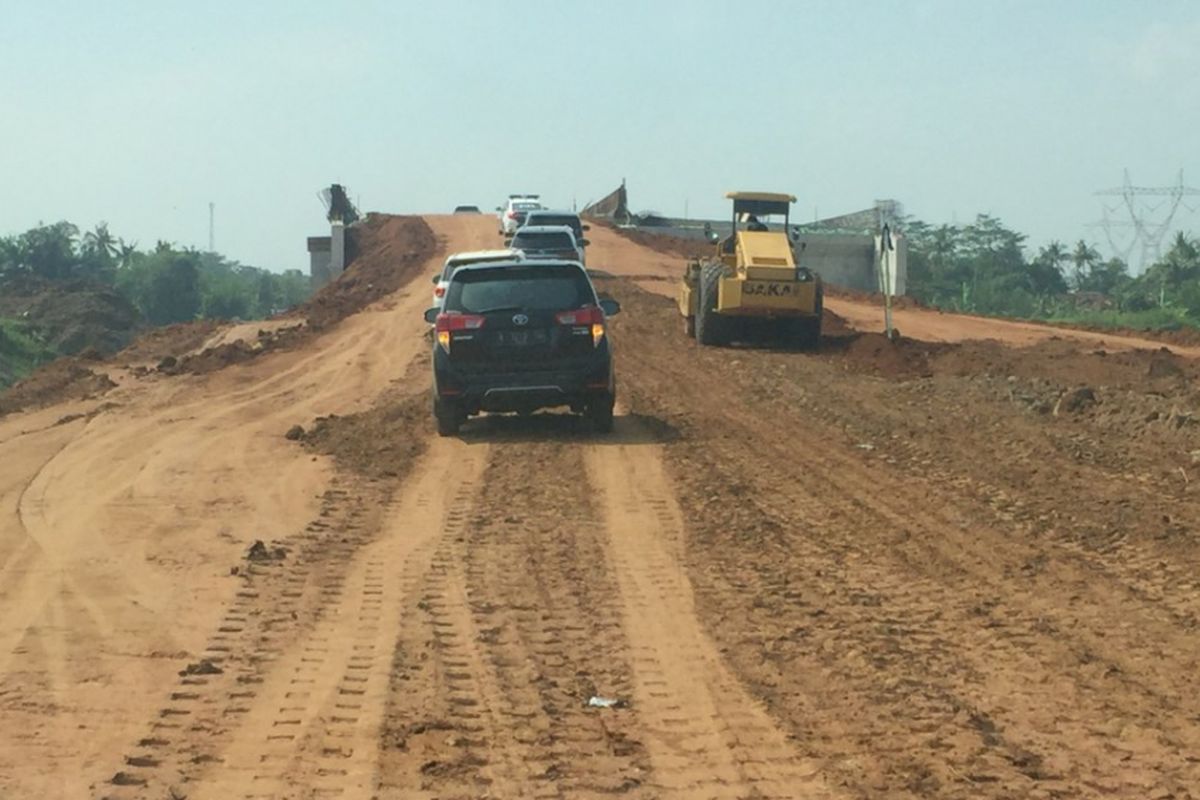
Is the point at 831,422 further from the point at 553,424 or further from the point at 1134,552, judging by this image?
the point at 1134,552

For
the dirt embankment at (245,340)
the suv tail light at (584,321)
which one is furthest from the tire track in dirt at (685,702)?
the dirt embankment at (245,340)

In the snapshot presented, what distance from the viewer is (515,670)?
315 inches

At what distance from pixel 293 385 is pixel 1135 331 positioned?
19870 mm

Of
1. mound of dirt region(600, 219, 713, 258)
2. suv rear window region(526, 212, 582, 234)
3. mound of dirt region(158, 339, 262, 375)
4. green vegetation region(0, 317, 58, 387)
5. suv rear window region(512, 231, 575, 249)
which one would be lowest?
green vegetation region(0, 317, 58, 387)

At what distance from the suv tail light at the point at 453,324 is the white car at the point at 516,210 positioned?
3318cm

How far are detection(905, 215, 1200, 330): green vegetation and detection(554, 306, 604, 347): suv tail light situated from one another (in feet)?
113

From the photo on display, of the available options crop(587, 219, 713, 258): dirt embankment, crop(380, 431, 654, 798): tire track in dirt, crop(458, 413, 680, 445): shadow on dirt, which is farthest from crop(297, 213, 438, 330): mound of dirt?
crop(380, 431, 654, 798): tire track in dirt

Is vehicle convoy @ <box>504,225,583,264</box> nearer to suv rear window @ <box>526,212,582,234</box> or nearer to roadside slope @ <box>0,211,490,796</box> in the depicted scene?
suv rear window @ <box>526,212,582,234</box>

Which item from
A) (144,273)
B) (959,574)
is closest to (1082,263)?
(144,273)

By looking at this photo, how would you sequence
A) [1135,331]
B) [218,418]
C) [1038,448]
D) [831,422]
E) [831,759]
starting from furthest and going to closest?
[1135,331], [218,418], [831,422], [1038,448], [831,759]

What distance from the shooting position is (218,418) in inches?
763

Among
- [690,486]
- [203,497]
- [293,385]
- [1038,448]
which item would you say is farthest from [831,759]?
[293,385]

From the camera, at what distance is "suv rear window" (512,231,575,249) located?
1446 inches

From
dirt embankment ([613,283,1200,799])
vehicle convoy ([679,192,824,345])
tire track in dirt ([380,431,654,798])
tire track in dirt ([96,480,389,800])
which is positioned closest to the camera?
tire track in dirt ([380,431,654,798])
